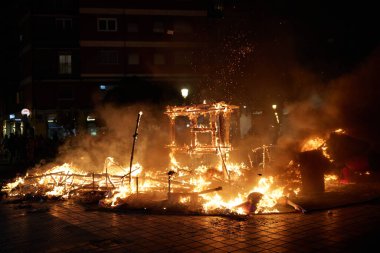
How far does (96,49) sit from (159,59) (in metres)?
5.73

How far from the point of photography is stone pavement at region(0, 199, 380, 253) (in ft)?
19.5

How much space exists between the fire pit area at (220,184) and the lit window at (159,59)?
23.4m

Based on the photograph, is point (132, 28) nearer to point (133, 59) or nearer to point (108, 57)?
point (133, 59)

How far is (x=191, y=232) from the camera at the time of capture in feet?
22.3

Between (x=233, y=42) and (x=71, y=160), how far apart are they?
1414 centimetres

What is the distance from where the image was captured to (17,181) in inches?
489

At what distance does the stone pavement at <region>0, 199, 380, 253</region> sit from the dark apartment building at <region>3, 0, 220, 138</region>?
25338 millimetres

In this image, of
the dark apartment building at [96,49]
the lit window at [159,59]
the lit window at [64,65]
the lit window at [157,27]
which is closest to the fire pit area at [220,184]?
the dark apartment building at [96,49]

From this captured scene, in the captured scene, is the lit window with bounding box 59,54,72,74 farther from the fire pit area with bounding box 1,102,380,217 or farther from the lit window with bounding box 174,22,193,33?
the fire pit area with bounding box 1,102,380,217

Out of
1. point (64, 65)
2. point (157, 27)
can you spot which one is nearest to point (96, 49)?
point (64, 65)

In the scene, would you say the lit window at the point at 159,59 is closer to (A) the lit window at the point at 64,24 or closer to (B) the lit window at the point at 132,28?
(B) the lit window at the point at 132,28

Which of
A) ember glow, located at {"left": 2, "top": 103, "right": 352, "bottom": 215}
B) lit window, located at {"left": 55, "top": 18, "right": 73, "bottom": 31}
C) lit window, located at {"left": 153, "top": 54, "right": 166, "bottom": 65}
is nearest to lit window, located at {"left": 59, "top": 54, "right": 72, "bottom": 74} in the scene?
lit window, located at {"left": 55, "top": 18, "right": 73, "bottom": 31}

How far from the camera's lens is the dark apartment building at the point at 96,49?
110 ft

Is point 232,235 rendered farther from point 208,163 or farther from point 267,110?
point 267,110
